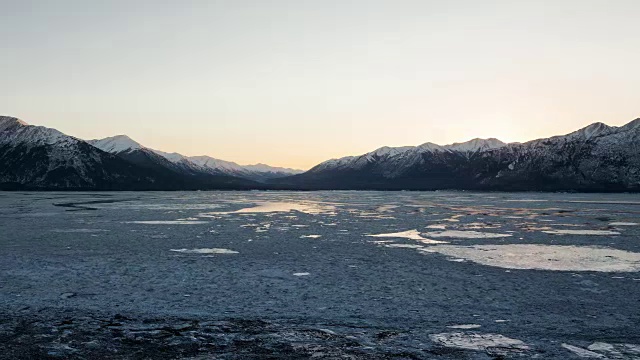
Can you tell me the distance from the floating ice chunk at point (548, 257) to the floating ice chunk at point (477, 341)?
8502 millimetres

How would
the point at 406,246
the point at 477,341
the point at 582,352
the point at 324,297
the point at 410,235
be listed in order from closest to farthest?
the point at 582,352 → the point at 477,341 → the point at 324,297 → the point at 406,246 → the point at 410,235

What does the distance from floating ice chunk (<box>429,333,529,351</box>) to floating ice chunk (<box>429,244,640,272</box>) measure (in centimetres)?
850

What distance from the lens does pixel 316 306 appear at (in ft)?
38.2

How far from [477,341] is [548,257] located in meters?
12.0

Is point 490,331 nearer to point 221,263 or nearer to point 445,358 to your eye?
point 445,358

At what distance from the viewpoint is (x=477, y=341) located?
8945mm

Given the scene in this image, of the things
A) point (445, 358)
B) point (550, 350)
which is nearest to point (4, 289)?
point (445, 358)

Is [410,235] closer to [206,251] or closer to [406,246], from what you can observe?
[406,246]

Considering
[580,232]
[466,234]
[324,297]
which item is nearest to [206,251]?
[324,297]

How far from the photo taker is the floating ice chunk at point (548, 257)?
17.2m

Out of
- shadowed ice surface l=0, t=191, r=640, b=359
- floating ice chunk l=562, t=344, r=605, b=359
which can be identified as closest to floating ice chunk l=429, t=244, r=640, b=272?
shadowed ice surface l=0, t=191, r=640, b=359

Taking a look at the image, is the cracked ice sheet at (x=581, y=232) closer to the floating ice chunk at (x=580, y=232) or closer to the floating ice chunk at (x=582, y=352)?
the floating ice chunk at (x=580, y=232)

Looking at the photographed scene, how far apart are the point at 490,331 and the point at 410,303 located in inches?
103

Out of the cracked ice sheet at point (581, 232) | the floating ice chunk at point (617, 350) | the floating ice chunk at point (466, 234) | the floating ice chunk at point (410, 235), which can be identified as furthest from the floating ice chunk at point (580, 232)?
the floating ice chunk at point (617, 350)
